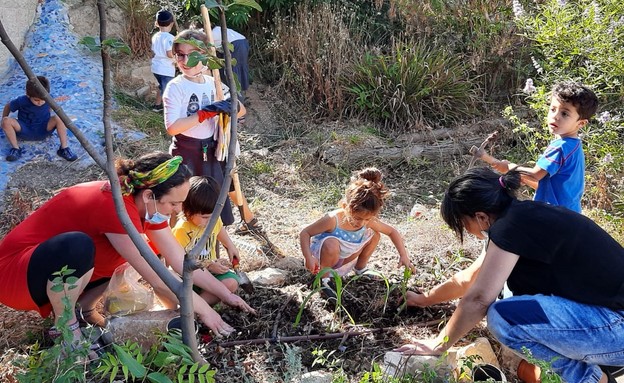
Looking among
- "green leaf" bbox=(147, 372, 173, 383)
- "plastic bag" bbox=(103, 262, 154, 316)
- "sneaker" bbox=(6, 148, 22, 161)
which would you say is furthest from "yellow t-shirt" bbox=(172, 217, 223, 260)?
"sneaker" bbox=(6, 148, 22, 161)

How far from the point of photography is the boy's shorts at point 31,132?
6016mm

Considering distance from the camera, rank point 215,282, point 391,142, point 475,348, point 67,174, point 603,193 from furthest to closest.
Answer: point 391,142, point 67,174, point 603,193, point 215,282, point 475,348

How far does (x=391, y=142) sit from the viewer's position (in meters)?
6.71

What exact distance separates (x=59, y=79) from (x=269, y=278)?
4.48m

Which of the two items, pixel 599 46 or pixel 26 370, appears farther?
pixel 599 46

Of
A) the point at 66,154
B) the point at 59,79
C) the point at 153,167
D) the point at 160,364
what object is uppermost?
the point at 153,167

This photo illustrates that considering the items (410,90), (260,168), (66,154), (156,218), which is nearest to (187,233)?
(156,218)

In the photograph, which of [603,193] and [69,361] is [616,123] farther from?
[69,361]

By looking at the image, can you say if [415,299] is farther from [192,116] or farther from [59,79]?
[59,79]

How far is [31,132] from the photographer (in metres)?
6.04

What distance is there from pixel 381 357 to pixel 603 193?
2.92 metres

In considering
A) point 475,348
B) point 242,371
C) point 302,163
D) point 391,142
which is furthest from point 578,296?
point 391,142

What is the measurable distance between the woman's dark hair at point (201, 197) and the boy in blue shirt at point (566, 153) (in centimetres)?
168

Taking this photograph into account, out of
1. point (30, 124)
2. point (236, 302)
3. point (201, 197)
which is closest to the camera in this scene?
point (236, 302)
